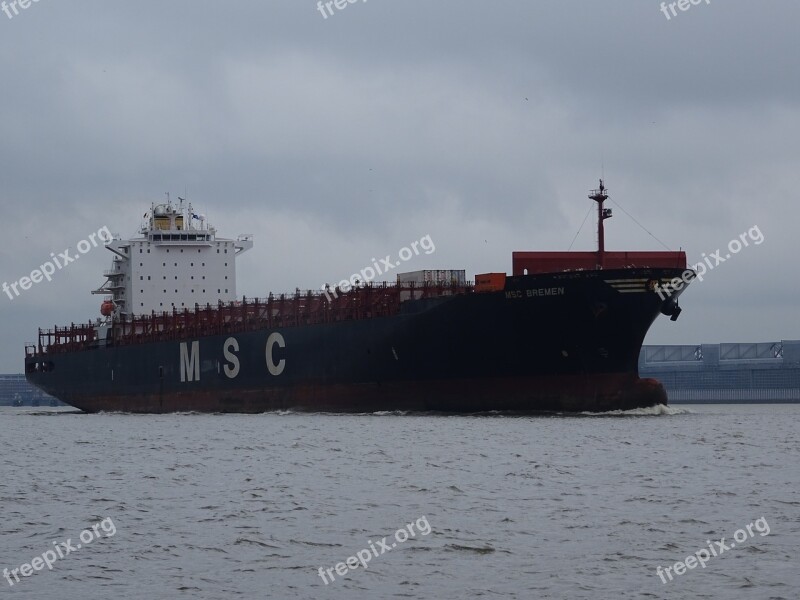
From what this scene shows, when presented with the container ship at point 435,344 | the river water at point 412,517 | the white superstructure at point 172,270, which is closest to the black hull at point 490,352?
the container ship at point 435,344

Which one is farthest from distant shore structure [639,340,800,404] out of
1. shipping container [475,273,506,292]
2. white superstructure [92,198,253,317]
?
shipping container [475,273,506,292]

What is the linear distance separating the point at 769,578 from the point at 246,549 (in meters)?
6.79

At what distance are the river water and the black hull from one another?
4.40 m

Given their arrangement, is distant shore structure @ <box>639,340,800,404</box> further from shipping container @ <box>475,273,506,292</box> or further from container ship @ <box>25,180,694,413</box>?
shipping container @ <box>475,273,506,292</box>

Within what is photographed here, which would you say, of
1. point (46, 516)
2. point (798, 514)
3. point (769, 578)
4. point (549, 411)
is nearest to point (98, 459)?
point (46, 516)

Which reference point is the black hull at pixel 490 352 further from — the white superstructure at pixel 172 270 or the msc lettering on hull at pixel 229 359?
the white superstructure at pixel 172 270

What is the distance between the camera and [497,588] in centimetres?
1466

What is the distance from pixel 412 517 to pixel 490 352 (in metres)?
19.5

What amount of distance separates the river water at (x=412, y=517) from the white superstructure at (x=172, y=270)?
95.8 feet

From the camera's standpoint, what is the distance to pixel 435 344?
3978 centimetres

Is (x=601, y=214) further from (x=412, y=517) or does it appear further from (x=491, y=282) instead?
(x=412, y=517)

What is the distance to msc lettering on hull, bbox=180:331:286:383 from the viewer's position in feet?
155

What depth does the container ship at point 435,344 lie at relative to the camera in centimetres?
3781

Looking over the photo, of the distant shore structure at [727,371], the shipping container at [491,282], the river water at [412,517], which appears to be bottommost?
the river water at [412,517]
